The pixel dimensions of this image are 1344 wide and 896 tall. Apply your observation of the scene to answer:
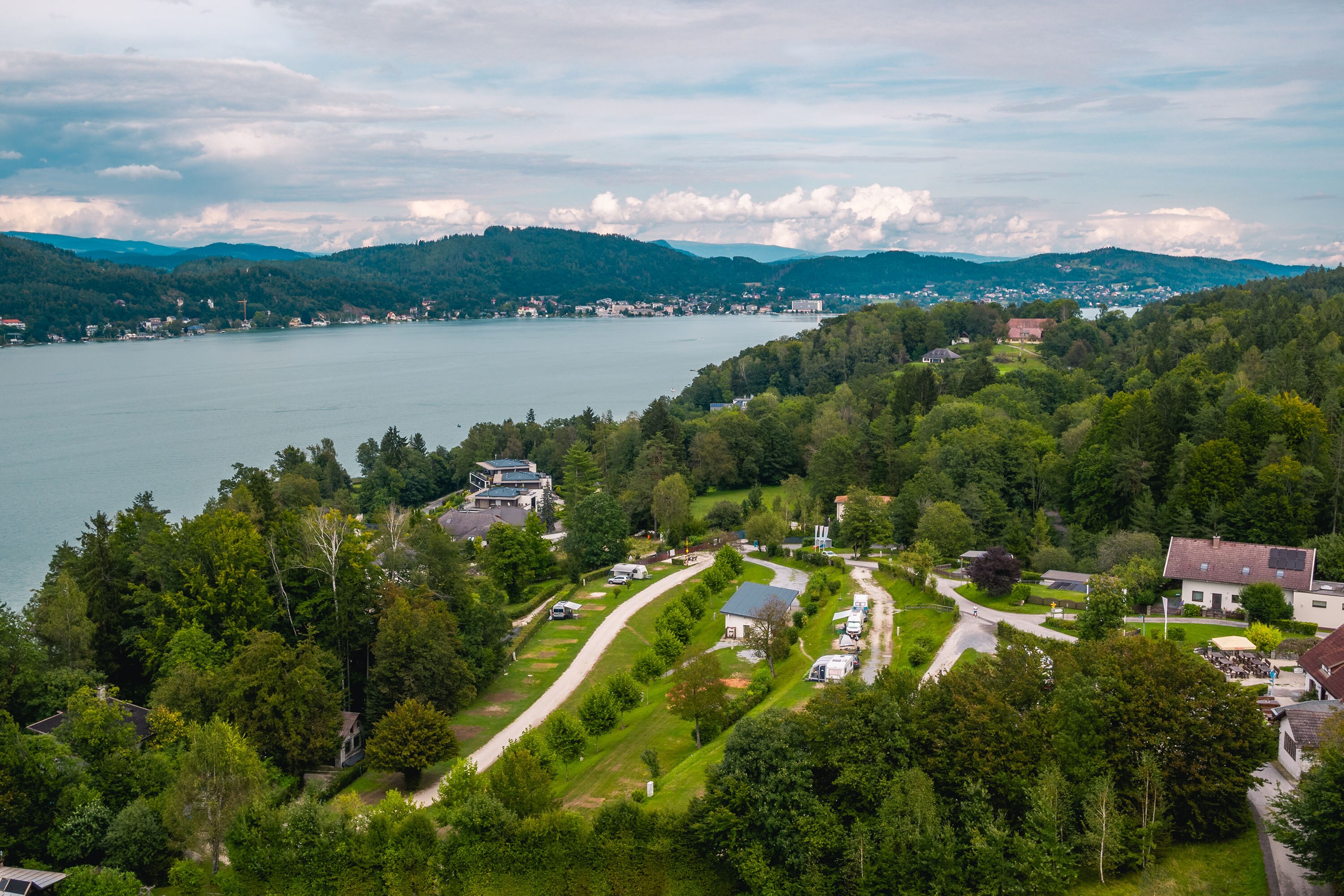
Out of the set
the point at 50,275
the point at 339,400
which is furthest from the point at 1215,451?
the point at 50,275

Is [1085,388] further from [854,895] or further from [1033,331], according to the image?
[854,895]

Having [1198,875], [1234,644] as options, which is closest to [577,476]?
[1234,644]

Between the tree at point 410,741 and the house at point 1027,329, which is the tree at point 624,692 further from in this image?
the house at point 1027,329

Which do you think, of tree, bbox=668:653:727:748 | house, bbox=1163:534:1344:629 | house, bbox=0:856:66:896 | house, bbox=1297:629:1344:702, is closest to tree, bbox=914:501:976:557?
house, bbox=1163:534:1344:629

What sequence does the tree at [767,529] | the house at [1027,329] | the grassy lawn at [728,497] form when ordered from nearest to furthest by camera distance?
the tree at [767,529] → the grassy lawn at [728,497] → the house at [1027,329]

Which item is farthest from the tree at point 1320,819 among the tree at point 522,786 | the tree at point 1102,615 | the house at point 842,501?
the house at point 842,501

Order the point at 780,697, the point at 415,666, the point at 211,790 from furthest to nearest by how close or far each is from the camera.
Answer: the point at 415,666
the point at 780,697
the point at 211,790

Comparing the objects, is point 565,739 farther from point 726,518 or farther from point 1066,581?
point 726,518
